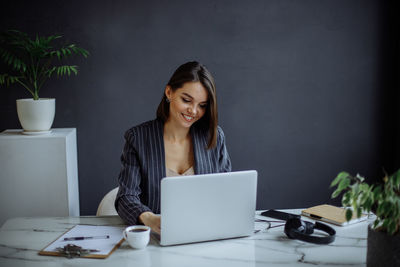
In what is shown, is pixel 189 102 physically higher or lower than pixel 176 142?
higher

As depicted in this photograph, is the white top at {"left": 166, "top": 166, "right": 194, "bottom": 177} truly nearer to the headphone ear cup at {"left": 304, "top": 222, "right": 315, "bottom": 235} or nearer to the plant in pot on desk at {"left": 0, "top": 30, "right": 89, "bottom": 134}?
the headphone ear cup at {"left": 304, "top": 222, "right": 315, "bottom": 235}

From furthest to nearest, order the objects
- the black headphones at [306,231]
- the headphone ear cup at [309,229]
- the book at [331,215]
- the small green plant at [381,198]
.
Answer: the book at [331,215], the headphone ear cup at [309,229], the black headphones at [306,231], the small green plant at [381,198]

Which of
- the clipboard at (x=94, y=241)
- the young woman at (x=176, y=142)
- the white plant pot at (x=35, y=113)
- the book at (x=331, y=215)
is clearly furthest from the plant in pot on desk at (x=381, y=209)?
the white plant pot at (x=35, y=113)

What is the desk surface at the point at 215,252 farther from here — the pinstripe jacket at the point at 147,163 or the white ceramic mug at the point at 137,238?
the pinstripe jacket at the point at 147,163

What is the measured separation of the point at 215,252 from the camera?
129 cm

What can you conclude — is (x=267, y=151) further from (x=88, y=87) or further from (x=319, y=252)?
(x=319, y=252)

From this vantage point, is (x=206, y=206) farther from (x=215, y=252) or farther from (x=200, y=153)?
(x=200, y=153)

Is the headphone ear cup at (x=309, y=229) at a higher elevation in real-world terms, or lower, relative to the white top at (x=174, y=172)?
lower

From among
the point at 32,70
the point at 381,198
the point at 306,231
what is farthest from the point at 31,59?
the point at 381,198

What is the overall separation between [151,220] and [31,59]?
166 cm

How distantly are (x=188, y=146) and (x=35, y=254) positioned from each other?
0.96m

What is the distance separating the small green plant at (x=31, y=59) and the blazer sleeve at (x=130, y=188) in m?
1.06

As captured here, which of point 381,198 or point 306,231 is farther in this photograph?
point 306,231

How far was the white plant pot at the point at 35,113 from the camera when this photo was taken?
249cm
